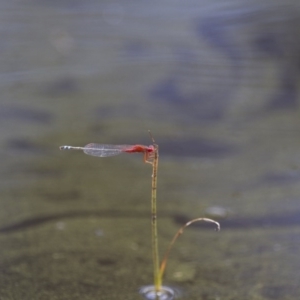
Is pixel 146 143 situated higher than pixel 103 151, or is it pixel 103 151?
pixel 146 143

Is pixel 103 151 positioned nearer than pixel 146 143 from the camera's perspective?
Yes

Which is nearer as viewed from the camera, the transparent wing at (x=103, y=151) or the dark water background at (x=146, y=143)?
the transparent wing at (x=103, y=151)

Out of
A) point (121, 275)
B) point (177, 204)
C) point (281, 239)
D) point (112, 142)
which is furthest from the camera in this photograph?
point (112, 142)

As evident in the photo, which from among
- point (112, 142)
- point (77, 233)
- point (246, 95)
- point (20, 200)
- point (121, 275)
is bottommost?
point (121, 275)

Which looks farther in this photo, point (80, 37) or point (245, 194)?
point (80, 37)

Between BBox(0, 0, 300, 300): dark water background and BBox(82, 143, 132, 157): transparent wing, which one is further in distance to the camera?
BBox(0, 0, 300, 300): dark water background

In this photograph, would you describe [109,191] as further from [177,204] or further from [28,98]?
[28,98]

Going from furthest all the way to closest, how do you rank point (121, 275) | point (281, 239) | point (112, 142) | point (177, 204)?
point (112, 142), point (177, 204), point (281, 239), point (121, 275)

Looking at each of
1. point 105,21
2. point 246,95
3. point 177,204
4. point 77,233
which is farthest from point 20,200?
point 105,21
